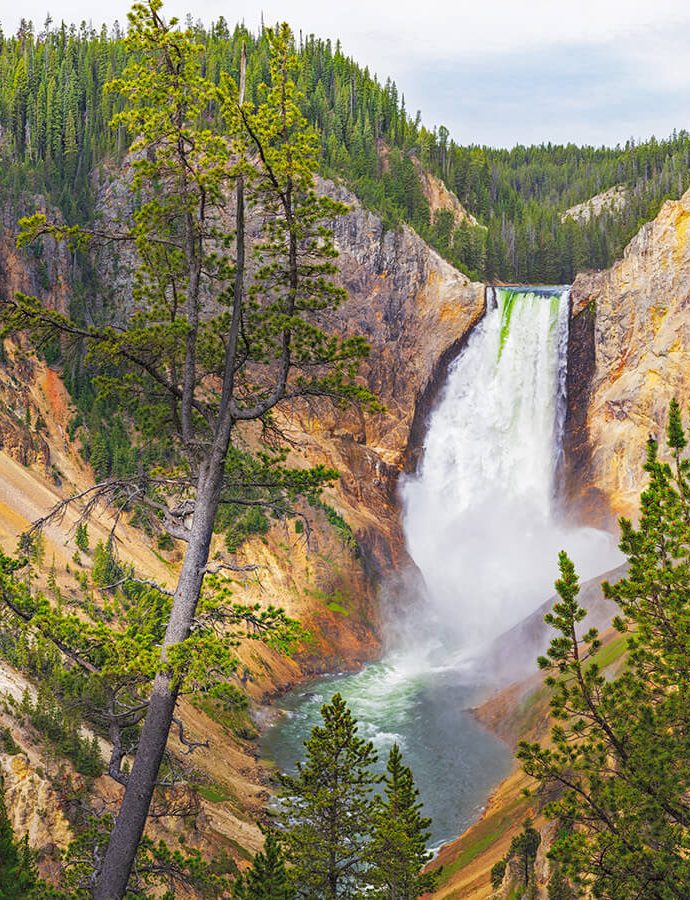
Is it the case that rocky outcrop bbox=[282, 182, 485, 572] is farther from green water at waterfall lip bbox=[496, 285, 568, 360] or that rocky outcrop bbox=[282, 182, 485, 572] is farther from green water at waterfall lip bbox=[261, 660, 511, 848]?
green water at waterfall lip bbox=[261, 660, 511, 848]

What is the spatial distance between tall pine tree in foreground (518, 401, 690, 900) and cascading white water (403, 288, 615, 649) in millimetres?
53086

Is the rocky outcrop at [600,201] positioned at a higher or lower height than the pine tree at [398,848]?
higher

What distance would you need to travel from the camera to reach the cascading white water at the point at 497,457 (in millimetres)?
65688

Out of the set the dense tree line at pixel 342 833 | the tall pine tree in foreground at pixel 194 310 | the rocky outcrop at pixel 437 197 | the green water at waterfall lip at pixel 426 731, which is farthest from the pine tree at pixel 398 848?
the rocky outcrop at pixel 437 197

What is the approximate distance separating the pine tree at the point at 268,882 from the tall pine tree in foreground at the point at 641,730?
627cm

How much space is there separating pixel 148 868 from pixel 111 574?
27.0 metres

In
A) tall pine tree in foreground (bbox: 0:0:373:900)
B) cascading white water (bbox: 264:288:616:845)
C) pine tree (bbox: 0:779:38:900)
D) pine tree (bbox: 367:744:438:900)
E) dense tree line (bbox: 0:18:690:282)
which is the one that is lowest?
pine tree (bbox: 0:779:38:900)

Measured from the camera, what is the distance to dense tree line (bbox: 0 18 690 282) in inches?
2948

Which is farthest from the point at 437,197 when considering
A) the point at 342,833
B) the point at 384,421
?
the point at 342,833

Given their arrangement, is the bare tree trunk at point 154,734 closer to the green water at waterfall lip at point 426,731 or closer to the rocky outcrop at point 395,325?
the green water at waterfall lip at point 426,731

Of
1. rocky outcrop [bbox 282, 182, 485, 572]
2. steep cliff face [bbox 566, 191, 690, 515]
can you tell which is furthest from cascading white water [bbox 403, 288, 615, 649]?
steep cliff face [bbox 566, 191, 690, 515]

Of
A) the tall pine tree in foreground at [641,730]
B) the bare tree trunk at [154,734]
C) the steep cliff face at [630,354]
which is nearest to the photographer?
the bare tree trunk at [154,734]

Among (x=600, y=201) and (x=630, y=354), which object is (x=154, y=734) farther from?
(x=600, y=201)

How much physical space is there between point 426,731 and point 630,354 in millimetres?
41413
